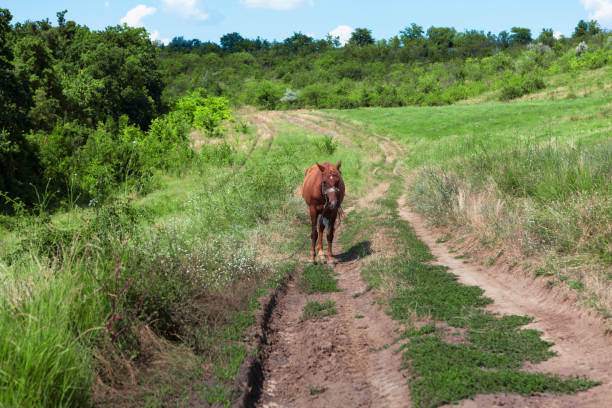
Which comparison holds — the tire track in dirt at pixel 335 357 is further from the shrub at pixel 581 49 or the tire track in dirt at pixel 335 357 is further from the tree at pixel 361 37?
the tree at pixel 361 37

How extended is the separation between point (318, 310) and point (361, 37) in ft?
444

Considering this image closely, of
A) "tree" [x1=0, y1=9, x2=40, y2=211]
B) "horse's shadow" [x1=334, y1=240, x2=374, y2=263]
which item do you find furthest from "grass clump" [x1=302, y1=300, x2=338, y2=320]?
"tree" [x1=0, y1=9, x2=40, y2=211]

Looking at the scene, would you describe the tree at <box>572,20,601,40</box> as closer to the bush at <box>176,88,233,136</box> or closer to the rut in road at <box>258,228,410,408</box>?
the bush at <box>176,88,233,136</box>

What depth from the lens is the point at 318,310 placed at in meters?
8.20

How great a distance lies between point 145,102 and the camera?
156 feet

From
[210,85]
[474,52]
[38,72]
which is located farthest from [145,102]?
[474,52]

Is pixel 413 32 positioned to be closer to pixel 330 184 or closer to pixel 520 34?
pixel 520 34

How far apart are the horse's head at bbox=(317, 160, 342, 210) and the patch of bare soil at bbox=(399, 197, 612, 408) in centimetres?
281

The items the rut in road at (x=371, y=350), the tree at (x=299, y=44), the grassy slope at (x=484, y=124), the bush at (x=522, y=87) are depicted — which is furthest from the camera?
the tree at (x=299, y=44)

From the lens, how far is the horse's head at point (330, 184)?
1036cm

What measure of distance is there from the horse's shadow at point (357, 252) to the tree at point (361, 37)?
128m

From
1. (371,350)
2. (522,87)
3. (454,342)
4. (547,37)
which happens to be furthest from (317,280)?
(547,37)

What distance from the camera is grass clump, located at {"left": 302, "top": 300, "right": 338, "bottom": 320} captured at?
8000 millimetres

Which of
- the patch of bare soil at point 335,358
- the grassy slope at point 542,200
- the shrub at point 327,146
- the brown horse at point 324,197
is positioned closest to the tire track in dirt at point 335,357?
the patch of bare soil at point 335,358
